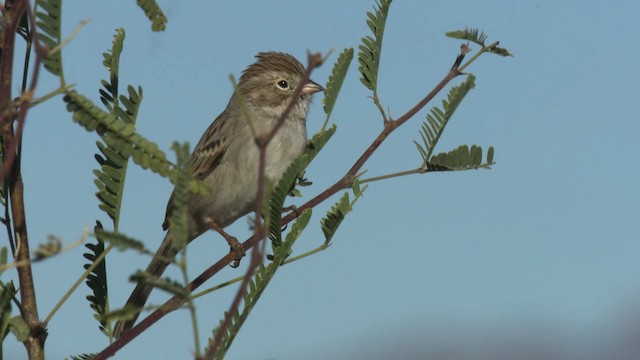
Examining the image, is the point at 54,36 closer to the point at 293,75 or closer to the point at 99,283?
the point at 99,283

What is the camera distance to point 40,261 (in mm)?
1964

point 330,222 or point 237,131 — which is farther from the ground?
point 237,131

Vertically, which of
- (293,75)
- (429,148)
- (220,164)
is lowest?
(429,148)

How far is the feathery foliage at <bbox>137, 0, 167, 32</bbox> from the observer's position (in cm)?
266

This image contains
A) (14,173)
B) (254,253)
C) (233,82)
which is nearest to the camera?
(254,253)

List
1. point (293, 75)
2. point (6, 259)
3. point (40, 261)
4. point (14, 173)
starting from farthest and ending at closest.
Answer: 1. point (293, 75)
2. point (14, 173)
3. point (6, 259)
4. point (40, 261)

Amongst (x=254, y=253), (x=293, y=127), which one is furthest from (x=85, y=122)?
(x=293, y=127)

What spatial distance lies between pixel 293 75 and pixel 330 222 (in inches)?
194

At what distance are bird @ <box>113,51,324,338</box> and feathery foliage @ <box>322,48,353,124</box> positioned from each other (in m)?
2.67

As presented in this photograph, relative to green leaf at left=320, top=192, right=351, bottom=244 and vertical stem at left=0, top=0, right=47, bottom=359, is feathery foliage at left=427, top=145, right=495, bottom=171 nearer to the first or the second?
green leaf at left=320, top=192, right=351, bottom=244

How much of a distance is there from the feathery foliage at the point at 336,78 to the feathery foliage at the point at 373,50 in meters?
0.07

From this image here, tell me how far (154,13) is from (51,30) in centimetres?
33

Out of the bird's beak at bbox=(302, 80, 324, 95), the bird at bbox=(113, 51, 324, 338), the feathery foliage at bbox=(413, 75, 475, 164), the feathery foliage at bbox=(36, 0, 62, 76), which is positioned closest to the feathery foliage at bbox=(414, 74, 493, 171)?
the feathery foliage at bbox=(413, 75, 475, 164)

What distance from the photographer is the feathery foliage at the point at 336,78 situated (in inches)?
139
